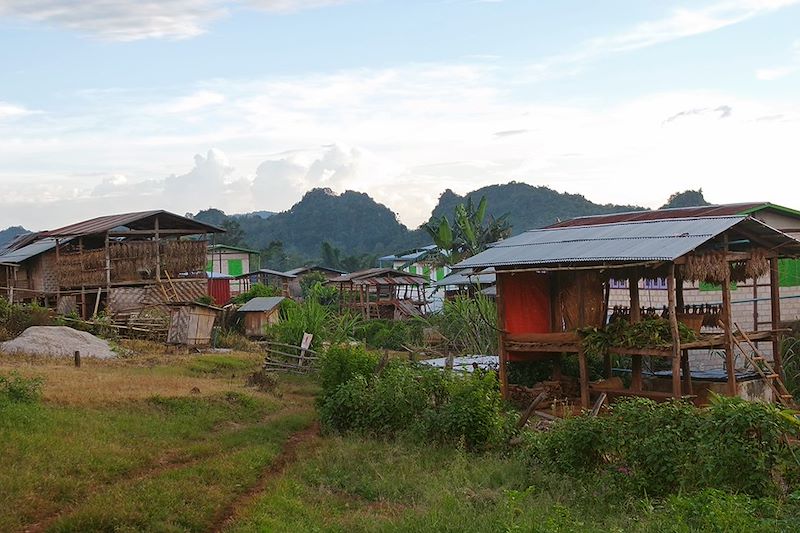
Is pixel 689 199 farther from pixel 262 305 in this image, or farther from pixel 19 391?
pixel 19 391

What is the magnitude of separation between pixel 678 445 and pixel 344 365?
7.28 m

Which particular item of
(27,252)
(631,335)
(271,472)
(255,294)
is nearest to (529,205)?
(255,294)

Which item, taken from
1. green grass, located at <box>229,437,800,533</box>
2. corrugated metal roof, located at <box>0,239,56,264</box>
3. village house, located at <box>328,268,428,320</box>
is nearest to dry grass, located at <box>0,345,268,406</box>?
green grass, located at <box>229,437,800,533</box>

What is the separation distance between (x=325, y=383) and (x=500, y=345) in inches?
142

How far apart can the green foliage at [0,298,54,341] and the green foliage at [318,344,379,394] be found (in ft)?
42.7

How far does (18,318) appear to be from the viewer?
990 inches

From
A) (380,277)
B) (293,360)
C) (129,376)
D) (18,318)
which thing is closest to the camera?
(129,376)

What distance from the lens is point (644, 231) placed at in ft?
51.8

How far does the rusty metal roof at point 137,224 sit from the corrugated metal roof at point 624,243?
56.5 feet

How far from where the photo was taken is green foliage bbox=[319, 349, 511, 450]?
1213cm

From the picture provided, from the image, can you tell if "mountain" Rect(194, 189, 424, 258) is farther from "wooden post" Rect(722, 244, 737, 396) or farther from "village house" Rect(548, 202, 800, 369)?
"wooden post" Rect(722, 244, 737, 396)

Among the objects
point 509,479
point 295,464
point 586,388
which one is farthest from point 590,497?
point 586,388

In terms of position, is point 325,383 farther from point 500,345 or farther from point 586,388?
point 586,388

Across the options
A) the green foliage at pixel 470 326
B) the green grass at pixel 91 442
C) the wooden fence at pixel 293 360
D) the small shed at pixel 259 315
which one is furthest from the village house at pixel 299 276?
the green grass at pixel 91 442
